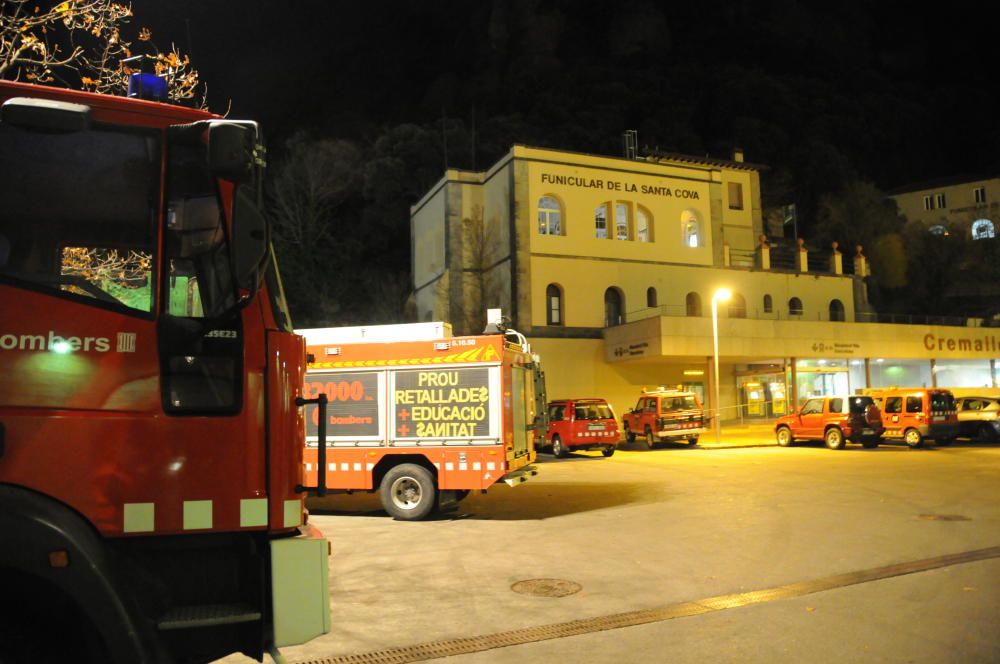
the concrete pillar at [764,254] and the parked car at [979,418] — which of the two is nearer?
the parked car at [979,418]

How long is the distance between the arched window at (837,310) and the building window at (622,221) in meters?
15.1

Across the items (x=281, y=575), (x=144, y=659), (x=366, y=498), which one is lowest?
(x=366, y=498)

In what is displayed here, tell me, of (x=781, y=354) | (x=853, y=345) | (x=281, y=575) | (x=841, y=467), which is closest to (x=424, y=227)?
(x=781, y=354)

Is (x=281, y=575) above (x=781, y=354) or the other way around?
the other way around

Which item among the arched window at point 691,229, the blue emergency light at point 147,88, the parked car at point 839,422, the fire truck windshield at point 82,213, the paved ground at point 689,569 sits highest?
the arched window at point 691,229

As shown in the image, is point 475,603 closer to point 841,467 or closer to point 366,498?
point 366,498

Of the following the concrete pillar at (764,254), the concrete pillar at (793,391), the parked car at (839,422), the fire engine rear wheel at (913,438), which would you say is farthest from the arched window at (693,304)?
the fire engine rear wheel at (913,438)

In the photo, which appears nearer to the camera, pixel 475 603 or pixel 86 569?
pixel 86 569

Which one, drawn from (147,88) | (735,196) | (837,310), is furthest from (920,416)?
(735,196)

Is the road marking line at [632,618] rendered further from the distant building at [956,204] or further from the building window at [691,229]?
the distant building at [956,204]

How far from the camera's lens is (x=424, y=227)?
47844 millimetres

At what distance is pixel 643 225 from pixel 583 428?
2049 centimetres

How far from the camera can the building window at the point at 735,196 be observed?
52.4m

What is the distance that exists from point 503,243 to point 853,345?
63.9 feet
